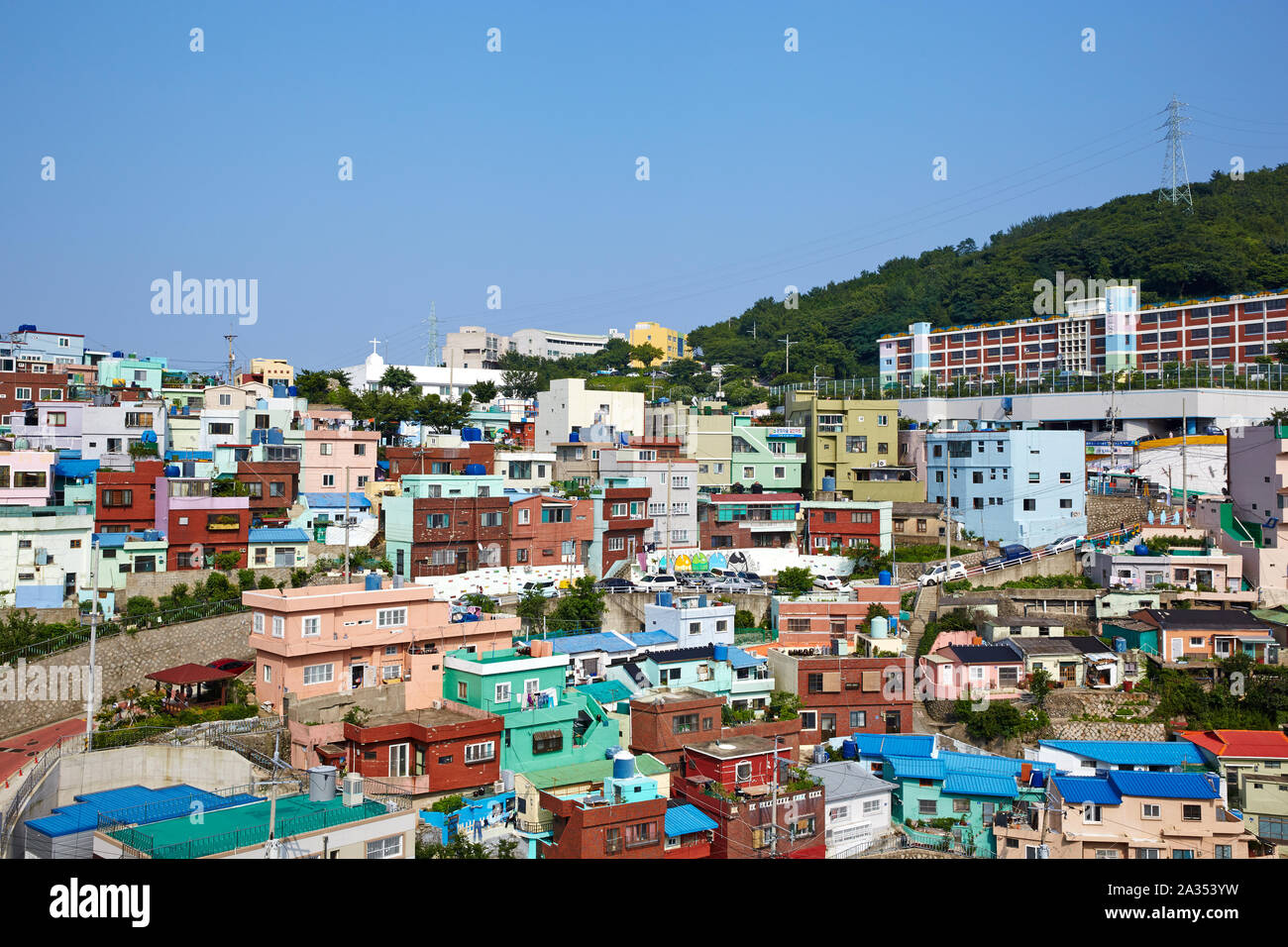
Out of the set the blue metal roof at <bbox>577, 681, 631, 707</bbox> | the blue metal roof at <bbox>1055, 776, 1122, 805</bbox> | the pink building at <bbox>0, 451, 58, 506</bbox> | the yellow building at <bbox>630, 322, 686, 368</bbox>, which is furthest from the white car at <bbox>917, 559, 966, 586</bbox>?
the yellow building at <bbox>630, 322, 686, 368</bbox>

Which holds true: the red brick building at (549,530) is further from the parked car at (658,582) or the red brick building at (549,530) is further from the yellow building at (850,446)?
the yellow building at (850,446)

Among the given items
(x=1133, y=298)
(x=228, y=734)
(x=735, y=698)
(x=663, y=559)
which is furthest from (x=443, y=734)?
(x=1133, y=298)

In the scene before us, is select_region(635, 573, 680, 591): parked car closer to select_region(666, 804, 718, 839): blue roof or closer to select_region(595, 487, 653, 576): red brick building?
select_region(595, 487, 653, 576): red brick building

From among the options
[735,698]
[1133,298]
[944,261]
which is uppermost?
[944,261]

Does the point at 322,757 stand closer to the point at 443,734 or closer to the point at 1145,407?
the point at 443,734

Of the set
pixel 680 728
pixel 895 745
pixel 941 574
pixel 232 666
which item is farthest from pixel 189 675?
pixel 941 574

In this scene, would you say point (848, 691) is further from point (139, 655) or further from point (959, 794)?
point (139, 655)
